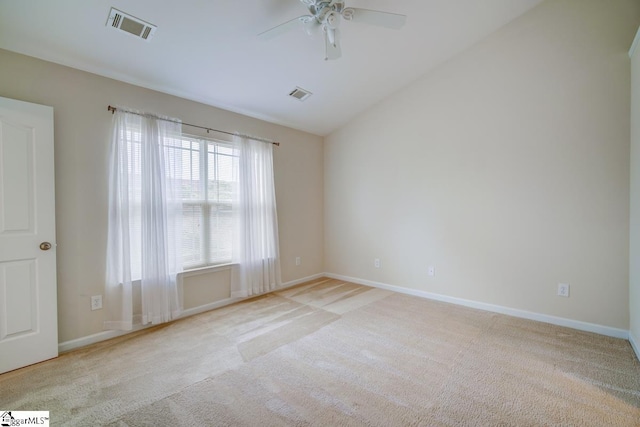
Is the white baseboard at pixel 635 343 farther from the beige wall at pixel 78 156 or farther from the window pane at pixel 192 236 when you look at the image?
the beige wall at pixel 78 156

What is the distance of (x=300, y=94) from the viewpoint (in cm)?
364

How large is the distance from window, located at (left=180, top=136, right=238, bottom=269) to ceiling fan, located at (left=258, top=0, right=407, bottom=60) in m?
1.65

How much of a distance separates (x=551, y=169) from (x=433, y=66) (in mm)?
1898

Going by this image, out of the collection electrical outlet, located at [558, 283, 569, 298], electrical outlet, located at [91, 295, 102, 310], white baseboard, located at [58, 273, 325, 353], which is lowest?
white baseboard, located at [58, 273, 325, 353]

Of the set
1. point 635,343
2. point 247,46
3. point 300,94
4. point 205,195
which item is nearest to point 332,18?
point 247,46

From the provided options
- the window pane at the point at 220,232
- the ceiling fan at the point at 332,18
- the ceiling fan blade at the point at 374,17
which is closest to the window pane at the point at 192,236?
the window pane at the point at 220,232

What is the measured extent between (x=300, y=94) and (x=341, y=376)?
126 inches

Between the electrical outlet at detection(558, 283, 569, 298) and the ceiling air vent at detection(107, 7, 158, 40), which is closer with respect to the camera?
the ceiling air vent at detection(107, 7, 158, 40)

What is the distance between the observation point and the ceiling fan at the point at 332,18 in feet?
6.77

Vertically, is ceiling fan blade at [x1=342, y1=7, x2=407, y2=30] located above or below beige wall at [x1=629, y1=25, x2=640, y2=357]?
above

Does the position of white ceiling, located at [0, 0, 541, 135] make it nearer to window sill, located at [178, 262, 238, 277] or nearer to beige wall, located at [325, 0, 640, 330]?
beige wall, located at [325, 0, 640, 330]

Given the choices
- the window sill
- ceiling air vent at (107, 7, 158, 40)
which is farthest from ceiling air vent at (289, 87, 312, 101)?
the window sill

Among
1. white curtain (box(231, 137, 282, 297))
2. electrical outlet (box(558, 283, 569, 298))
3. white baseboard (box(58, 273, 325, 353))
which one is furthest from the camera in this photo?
white curtain (box(231, 137, 282, 297))

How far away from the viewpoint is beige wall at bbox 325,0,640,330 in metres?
2.68
